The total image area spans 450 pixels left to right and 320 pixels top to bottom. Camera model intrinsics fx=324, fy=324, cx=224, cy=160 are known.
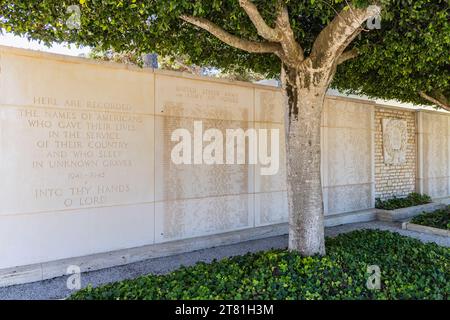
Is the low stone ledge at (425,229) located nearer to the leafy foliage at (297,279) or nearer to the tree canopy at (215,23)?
the leafy foliage at (297,279)

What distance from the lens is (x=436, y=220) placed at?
7.07 metres

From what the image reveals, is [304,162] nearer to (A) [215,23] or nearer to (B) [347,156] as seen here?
A: (A) [215,23]

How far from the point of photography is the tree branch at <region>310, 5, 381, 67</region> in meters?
3.37

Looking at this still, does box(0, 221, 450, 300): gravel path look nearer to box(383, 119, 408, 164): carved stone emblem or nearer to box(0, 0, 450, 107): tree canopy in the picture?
box(0, 0, 450, 107): tree canopy

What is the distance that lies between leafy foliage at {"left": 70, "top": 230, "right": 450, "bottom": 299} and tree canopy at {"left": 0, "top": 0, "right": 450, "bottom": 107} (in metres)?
2.69

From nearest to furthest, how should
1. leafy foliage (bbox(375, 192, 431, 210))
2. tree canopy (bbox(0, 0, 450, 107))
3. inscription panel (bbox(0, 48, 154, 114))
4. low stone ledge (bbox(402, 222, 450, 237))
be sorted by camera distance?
1. tree canopy (bbox(0, 0, 450, 107))
2. inscription panel (bbox(0, 48, 154, 114))
3. low stone ledge (bbox(402, 222, 450, 237))
4. leafy foliage (bbox(375, 192, 431, 210))

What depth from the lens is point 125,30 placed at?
13.2 feet

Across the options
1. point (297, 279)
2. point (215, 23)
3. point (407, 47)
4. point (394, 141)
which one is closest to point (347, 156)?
point (394, 141)

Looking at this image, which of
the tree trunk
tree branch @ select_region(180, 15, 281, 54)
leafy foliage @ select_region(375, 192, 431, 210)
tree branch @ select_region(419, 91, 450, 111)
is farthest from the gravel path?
tree branch @ select_region(180, 15, 281, 54)

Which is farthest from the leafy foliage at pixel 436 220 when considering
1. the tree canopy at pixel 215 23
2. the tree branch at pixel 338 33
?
the tree branch at pixel 338 33

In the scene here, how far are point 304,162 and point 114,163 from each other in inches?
116
